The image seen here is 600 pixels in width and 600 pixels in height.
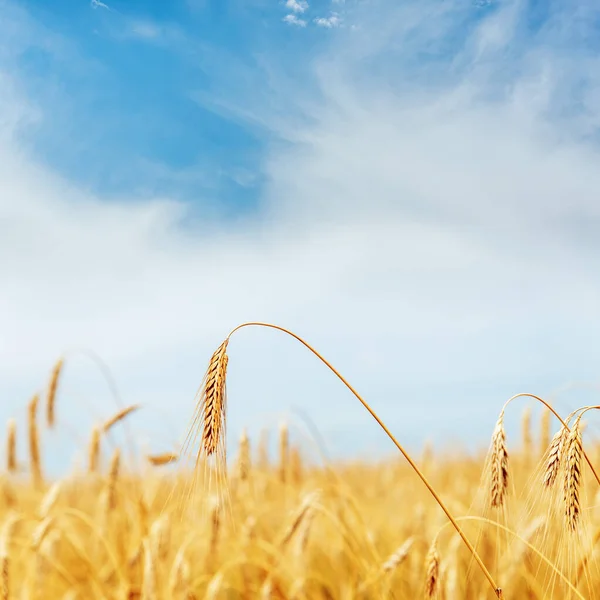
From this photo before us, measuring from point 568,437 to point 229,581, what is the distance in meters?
2.84

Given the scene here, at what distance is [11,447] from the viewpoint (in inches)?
168

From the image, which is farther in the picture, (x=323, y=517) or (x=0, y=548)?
(x=323, y=517)

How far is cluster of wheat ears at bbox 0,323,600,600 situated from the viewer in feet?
5.13

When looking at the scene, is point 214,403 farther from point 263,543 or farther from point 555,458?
point 263,543

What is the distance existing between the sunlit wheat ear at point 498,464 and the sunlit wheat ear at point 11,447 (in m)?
3.39

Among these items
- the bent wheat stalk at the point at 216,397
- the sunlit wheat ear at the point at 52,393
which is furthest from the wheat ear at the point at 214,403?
the sunlit wheat ear at the point at 52,393

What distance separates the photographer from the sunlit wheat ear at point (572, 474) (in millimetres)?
1482

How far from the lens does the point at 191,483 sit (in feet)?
4.68

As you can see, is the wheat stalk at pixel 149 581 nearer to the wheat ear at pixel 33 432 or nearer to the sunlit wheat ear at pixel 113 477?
the sunlit wheat ear at pixel 113 477

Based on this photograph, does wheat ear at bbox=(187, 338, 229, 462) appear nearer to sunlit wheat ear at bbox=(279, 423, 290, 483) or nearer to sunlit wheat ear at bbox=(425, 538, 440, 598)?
sunlit wheat ear at bbox=(425, 538, 440, 598)

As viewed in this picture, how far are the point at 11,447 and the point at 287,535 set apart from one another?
6.94ft

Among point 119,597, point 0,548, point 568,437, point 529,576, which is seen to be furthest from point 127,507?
point 568,437

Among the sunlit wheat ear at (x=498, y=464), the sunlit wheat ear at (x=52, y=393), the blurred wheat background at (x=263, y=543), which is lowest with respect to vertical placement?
the blurred wheat background at (x=263, y=543)

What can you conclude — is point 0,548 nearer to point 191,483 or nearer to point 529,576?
point 191,483
